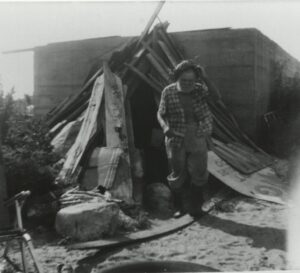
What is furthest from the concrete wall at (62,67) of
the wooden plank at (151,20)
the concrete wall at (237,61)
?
the wooden plank at (151,20)

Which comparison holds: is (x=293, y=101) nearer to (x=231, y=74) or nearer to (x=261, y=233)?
(x=231, y=74)

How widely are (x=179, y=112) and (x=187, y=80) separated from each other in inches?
16.4

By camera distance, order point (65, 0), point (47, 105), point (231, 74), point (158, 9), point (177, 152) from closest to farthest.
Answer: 1. point (65, 0)
2. point (177, 152)
3. point (158, 9)
4. point (231, 74)
5. point (47, 105)

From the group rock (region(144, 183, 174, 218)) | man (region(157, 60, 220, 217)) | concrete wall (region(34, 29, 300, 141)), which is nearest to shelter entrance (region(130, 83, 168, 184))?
rock (region(144, 183, 174, 218))

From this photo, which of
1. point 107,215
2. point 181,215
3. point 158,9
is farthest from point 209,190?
point 158,9

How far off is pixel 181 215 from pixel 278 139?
386 centimetres

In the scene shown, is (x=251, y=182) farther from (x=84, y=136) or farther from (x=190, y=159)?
(x=84, y=136)

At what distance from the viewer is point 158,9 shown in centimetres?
783

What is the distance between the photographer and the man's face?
527 centimetres

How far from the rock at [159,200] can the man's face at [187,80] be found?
178 centimetres

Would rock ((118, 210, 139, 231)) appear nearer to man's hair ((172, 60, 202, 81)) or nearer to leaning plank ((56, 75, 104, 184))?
leaning plank ((56, 75, 104, 184))

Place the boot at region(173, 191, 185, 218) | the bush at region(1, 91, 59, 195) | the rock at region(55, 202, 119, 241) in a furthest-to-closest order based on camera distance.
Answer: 1. the boot at region(173, 191, 185, 218)
2. the bush at region(1, 91, 59, 195)
3. the rock at region(55, 202, 119, 241)

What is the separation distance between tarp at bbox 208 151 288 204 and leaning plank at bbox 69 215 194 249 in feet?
3.98

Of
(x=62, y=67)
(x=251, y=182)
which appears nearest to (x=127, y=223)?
(x=251, y=182)
